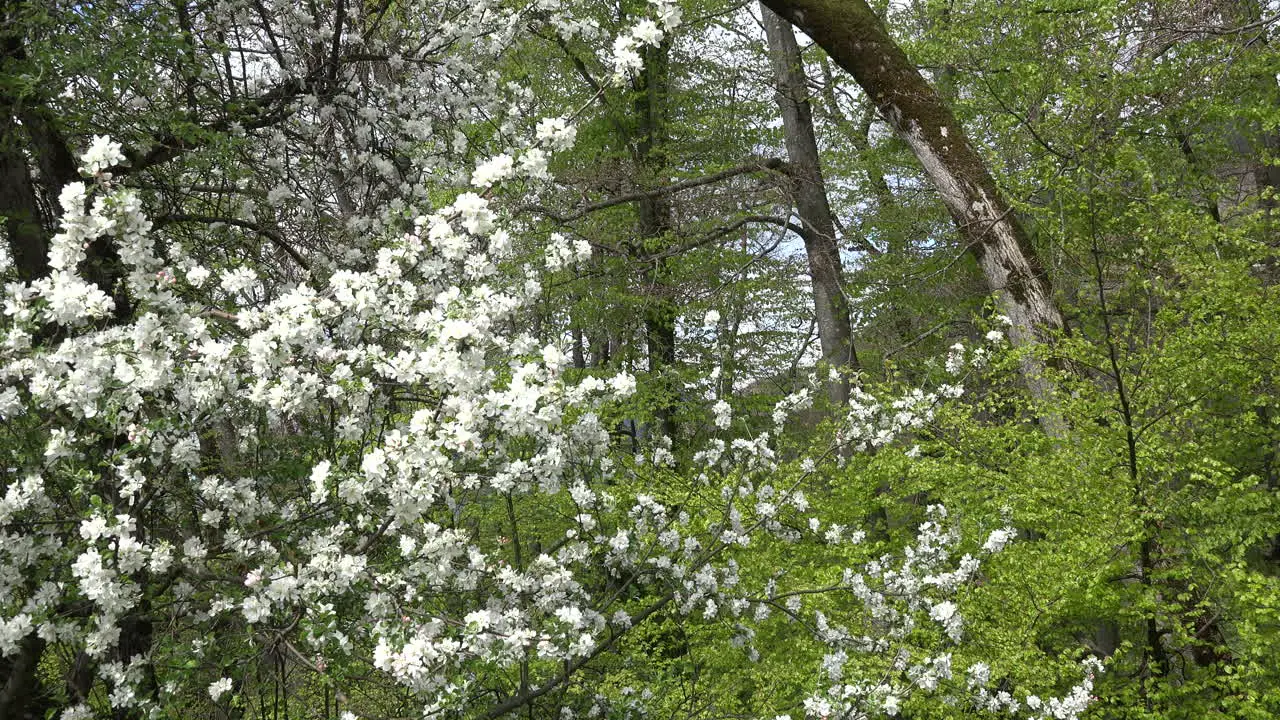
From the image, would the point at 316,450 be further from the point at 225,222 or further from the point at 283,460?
the point at 225,222

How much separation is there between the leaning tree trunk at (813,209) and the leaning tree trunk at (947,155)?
367 cm

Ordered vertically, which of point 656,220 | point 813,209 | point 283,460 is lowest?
point 283,460

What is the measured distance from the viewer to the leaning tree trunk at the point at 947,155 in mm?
6141

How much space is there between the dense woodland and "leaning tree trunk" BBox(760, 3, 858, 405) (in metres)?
0.10

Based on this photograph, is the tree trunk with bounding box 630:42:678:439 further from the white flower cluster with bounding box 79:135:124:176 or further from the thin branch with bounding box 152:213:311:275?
the white flower cluster with bounding box 79:135:124:176

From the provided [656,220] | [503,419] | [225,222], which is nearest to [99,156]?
[503,419]

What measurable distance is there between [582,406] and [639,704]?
1973 mm

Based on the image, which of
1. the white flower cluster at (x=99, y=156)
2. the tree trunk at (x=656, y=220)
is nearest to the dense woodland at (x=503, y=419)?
the white flower cluster at (x=99, y=156)

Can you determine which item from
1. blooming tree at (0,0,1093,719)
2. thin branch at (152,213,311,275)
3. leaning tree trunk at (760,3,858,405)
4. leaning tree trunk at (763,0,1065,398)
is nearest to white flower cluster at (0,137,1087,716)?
blooming tree at (0,0,1093,719)

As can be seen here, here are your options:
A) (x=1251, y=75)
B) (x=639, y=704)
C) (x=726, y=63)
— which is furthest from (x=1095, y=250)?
(x=726, y=63)

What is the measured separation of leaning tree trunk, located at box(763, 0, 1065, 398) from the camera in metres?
6.14

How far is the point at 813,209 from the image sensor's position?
10.5 metres

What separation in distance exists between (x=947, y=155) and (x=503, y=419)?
4.52 m

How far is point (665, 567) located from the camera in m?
4.59
